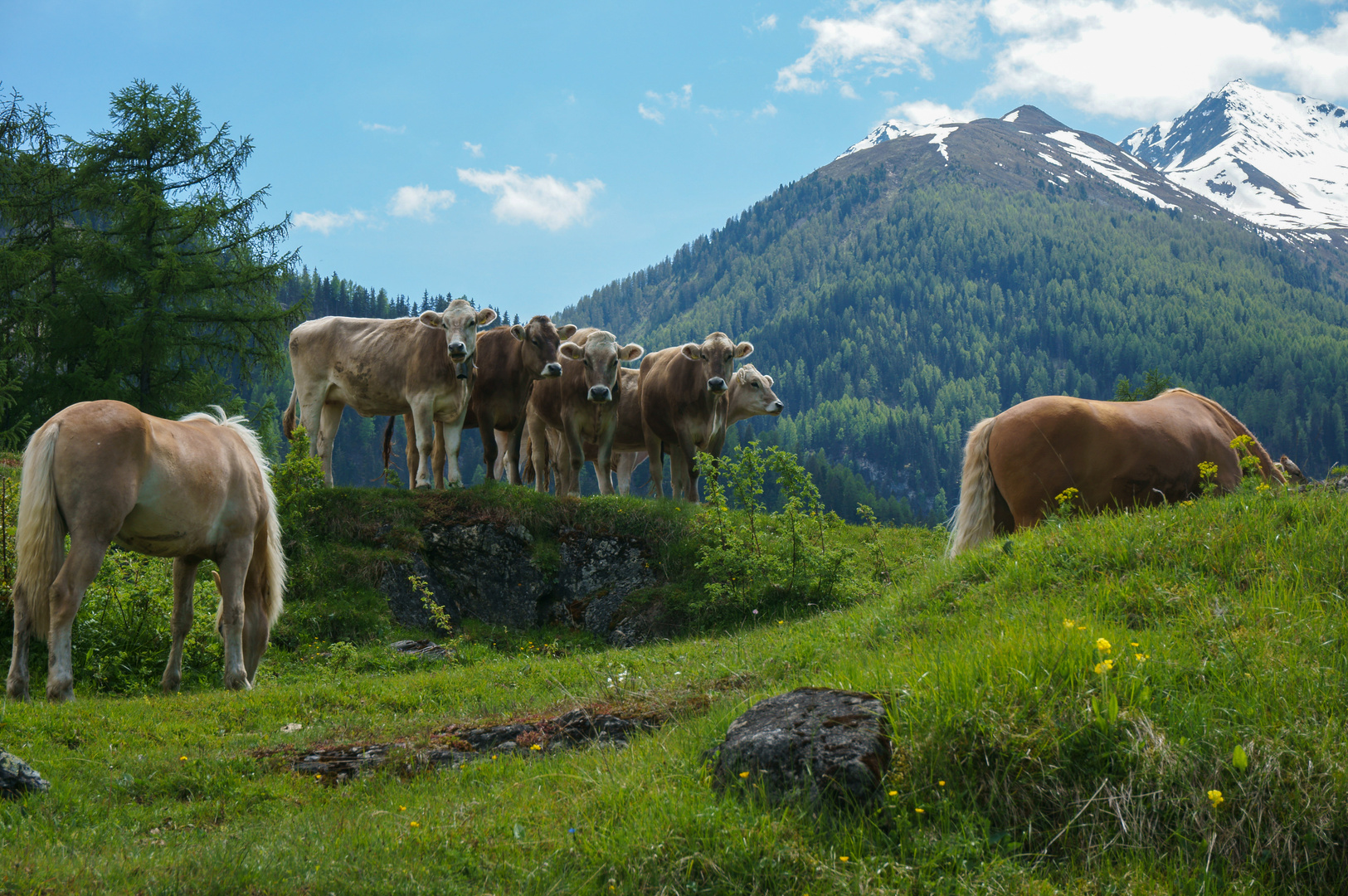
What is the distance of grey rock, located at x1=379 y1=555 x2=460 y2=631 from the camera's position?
13109 millimetres

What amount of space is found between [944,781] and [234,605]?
7.56 meters

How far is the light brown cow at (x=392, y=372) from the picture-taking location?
52.1ft

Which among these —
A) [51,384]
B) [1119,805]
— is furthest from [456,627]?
[51,384]

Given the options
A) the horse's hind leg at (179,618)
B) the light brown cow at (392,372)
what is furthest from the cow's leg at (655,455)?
the horse's hind leg at (179,618)

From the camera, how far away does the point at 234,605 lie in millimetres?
9133

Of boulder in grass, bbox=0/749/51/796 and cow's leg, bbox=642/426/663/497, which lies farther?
cow's leg, bbox=642/426/663/497

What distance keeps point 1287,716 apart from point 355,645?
10.5m

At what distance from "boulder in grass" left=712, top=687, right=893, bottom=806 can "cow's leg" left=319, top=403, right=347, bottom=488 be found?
46.7 feet

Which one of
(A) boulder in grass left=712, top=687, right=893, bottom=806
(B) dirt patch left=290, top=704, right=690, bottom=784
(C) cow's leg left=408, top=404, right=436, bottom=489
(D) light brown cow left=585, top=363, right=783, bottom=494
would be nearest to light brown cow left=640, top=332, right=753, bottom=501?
(D) light brown cow left=585, top=363, right=783, bottom=494

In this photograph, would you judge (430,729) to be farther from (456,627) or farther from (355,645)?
(456,627)

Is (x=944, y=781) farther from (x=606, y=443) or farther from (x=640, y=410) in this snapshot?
(x=640, y=410)

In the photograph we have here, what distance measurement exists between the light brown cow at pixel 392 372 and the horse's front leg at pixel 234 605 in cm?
655

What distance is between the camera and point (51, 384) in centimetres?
2273

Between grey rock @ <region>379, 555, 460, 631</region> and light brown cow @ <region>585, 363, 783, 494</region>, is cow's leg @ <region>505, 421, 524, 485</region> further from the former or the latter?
grey rock @ <region>379, 555, 460, 631</region>
